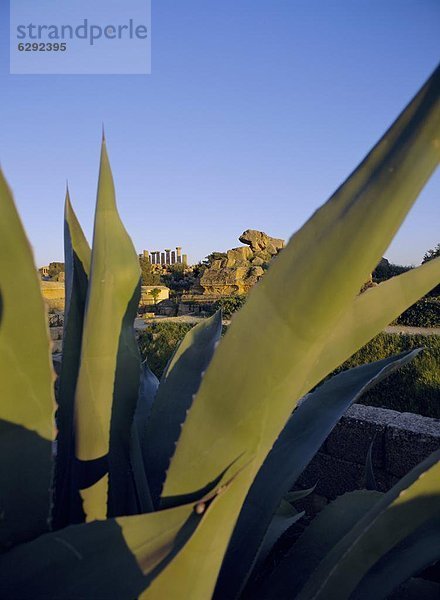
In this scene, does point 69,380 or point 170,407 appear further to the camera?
point 170,407

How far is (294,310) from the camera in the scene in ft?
2.06

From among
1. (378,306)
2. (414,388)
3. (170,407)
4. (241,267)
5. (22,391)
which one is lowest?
(414,388)

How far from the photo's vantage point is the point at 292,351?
2.12ft

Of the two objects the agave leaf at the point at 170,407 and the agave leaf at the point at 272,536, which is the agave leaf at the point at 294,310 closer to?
the agave leaf at the point at 170,407

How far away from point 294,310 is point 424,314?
9186 millimetres

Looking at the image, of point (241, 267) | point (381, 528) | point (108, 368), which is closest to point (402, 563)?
point (381, 528)

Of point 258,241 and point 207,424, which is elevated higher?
point 258,241

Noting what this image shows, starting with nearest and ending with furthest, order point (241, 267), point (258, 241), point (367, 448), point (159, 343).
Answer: point (367, 448) → point (159, 343) → point (241, 267) → point (258, 241)

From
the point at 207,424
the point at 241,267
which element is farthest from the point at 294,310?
the point at 241,267

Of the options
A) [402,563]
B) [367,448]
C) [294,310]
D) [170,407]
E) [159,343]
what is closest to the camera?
[294,310]

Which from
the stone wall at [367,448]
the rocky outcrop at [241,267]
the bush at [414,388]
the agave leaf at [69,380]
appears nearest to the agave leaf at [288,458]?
the agave leaf at [69,380]

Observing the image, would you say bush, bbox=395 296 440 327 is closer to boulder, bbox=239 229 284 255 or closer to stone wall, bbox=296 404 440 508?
stone wall, bbox=296 404 440 508

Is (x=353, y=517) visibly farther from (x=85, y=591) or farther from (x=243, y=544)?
(x=85, y=591)

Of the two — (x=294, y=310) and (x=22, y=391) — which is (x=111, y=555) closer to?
(x=22, y=391)
